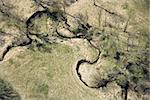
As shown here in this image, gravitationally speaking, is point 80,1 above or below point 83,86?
above

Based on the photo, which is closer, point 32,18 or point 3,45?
point 3,45

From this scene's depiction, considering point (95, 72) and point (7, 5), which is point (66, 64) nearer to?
point (95, 72)

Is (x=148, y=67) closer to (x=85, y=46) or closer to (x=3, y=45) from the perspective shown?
(x=85, y=46)

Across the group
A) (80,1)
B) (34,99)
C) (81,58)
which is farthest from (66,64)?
(80,1)

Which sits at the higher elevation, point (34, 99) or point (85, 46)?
point (85, 46)

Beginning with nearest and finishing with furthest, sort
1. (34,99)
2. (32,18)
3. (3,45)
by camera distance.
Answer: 1. (34,99)
2. (3,45)
3. (32,18)

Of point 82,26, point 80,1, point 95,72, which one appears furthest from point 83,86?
point 80,1

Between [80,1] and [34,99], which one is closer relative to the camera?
[34,99]

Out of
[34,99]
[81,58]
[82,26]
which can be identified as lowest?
[34,99]

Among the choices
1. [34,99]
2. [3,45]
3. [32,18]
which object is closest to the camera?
[34,99]
